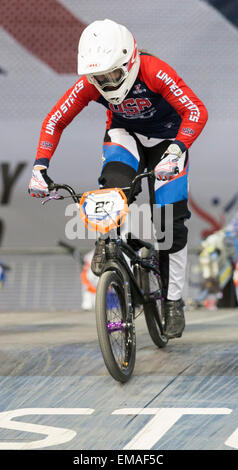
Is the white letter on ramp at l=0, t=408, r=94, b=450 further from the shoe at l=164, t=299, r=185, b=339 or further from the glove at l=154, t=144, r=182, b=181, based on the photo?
the shoe at l=164, t=299, r=185, b=339

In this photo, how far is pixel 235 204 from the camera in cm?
923

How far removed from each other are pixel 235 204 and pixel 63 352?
637 cm

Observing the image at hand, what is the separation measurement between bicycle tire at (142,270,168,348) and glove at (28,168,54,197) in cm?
69

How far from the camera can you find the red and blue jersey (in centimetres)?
297

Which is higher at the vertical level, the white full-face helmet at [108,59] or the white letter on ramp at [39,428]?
the white full-face helmet at [108,59]

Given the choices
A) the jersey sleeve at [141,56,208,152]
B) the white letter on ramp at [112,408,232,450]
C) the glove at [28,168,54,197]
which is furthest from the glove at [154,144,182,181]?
the white letter on ramp at [112,408,232,450]

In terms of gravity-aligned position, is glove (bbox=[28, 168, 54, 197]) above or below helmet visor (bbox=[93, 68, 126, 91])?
below

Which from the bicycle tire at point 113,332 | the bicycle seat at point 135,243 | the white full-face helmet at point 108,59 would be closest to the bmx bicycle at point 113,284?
the bicycle tire at point 113,332

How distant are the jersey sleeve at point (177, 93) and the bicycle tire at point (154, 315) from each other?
0.75 meters

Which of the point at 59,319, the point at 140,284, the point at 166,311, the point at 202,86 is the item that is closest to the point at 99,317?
the point at 140,284

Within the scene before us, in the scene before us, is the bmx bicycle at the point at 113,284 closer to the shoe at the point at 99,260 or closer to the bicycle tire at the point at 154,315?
the shoe at the point at 99,260

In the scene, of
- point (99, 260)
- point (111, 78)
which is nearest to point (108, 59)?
point (111, 78)

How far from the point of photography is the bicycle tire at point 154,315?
3.24 meters

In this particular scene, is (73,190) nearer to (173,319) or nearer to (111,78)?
(111,78)
